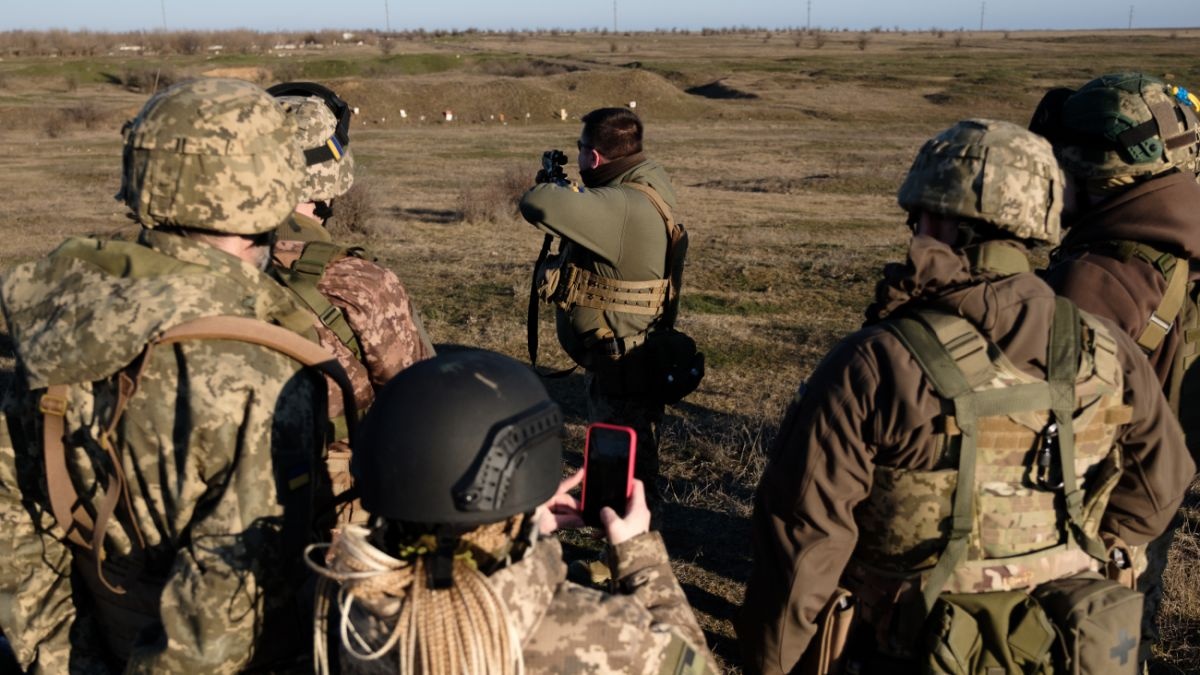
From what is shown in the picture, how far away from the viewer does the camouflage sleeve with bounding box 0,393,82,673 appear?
7.91 feet

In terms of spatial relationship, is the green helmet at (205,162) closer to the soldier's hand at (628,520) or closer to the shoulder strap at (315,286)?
the shoulder strap at (315,286)

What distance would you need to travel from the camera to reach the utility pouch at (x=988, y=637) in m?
2.50

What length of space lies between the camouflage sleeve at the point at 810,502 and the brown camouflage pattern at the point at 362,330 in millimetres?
1171

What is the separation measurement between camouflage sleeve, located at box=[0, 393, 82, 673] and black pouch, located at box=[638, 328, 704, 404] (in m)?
2.98

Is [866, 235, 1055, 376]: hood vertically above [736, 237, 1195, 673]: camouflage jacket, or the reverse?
[866, 235, 1055, 376]: hood

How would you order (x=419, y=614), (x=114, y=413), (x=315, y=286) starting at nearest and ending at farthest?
1. (x=419, y=614)
2. (x=114, y=413)
3. (x=315, y=286)

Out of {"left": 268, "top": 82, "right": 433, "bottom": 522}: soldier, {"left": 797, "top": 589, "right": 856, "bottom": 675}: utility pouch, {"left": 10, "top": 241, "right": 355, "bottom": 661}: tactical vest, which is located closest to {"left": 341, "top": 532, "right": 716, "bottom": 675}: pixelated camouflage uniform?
{"left": 10, "top": 241, "right": 355, "bottom": 661}: tactical vest

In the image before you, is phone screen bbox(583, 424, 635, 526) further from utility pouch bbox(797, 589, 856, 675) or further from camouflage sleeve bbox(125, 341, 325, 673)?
utility pouch bbox(797, 589, 856, 675)

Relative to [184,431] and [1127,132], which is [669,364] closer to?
[1127,132]

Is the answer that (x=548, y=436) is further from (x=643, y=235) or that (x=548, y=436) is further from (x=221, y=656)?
(x=643, y=235)

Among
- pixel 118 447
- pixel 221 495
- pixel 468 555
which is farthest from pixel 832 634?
pixel 118 447

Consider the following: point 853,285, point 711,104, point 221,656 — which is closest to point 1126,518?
point 221,656

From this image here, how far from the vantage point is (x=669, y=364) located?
197 inches

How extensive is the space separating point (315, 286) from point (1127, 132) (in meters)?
2.70
